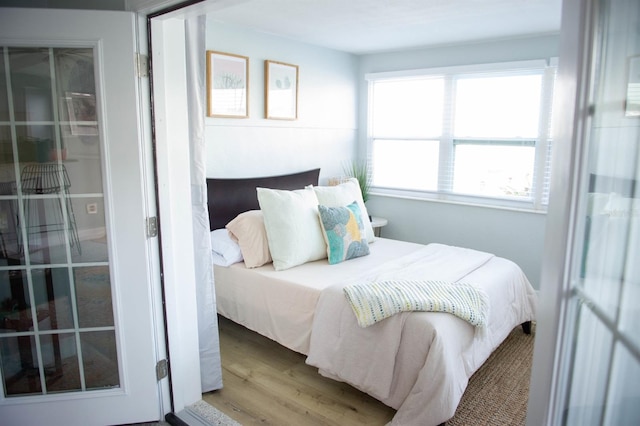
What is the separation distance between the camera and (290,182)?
422cm

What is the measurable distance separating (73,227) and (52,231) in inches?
3.7

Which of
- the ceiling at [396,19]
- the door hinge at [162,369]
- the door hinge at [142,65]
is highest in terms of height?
the ceiling at [396,19]

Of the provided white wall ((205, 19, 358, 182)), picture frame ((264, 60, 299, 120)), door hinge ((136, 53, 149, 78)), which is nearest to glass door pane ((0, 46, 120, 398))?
door hinge ((136, 53, 149, 78))

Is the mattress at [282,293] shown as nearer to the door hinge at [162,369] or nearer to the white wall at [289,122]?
the door hinge at [162,369]

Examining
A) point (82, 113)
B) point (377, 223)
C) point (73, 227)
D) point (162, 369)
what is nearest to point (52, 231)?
point (73, 227)

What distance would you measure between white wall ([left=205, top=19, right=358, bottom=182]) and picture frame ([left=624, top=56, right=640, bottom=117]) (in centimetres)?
313

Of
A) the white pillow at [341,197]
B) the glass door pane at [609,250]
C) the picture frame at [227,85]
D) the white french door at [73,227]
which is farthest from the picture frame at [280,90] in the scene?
the glass door pane at [609,250]

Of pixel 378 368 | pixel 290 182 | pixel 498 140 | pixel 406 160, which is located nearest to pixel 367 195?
pixel 406 160

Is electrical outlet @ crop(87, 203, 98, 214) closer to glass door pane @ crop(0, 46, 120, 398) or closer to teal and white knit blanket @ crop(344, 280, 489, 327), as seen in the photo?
glass door pane @ crop(0, 46, 120, 398)

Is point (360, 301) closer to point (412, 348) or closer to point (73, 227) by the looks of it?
point (412, 348)

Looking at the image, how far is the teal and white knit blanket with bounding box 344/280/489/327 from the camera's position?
2275mm

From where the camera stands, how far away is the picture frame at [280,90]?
3912 millimetres

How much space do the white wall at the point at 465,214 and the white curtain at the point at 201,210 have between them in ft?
9.23

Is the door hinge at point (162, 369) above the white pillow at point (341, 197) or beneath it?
beneath
